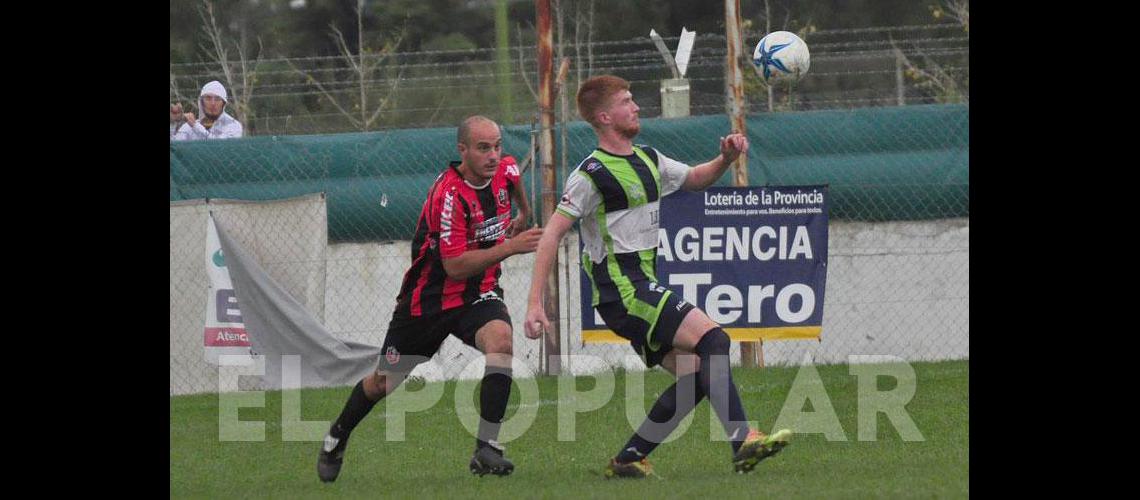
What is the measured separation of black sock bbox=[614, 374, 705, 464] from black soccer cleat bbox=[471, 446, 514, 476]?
548 mm

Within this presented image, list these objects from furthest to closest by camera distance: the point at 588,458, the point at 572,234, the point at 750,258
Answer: the point at 572,234 → the point at 750,258 → the point at 588,458

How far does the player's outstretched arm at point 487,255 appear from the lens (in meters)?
7.37

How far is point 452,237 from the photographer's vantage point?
7551mm

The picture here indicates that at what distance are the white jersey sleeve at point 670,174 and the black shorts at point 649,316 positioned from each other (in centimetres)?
53

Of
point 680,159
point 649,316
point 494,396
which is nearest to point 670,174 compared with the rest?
point 649,316

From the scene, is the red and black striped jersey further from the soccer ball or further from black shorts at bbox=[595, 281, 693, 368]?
the soccer ball

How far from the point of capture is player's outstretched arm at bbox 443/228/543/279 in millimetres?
7367

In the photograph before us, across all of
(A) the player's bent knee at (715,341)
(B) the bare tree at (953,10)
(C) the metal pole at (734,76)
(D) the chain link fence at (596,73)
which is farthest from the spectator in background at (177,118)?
(B) the bare tree at (953,10)

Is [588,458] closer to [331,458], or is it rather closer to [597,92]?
[331,458]

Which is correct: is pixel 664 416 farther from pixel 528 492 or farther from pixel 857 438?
pixel 857 438

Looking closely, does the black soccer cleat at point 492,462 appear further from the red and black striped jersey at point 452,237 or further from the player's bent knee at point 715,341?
the player's bent knee at point 715,341

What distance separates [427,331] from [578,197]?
46.8 inches
